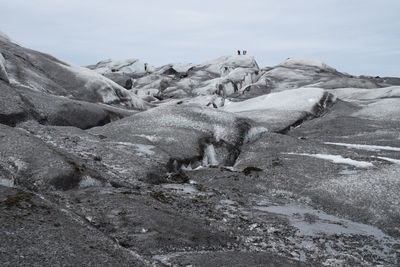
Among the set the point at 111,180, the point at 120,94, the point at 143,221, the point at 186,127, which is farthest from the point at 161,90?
the point at 143,221

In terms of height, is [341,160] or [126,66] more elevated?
[126,66]

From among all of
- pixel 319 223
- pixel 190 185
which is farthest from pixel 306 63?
pixel 319 223

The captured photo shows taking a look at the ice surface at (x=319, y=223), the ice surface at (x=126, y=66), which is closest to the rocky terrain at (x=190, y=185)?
the ice surface at (x=319, y=223)

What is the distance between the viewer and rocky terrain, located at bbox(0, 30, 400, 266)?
1966 centimetres

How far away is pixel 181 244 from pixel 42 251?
730 cm

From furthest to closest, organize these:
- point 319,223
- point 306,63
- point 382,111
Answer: point 306,63 < point 382,111 < point 319,223

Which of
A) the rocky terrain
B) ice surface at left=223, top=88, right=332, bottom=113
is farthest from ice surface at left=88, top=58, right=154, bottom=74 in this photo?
the rocky terrain

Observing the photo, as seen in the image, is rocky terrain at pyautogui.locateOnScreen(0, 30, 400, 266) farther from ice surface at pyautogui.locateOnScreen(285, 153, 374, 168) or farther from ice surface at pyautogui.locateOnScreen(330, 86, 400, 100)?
ice surface at pyautogui.locateOnScreen(330, 86, 400, 100)

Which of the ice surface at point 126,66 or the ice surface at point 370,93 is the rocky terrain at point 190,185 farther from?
the ice surface at point 126,66

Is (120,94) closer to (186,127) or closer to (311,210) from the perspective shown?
(186,127)

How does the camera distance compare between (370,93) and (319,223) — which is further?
(370,93)

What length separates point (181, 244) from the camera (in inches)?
840

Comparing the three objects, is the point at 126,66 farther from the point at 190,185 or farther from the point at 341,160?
the point at 190,185

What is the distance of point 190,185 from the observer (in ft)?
115
